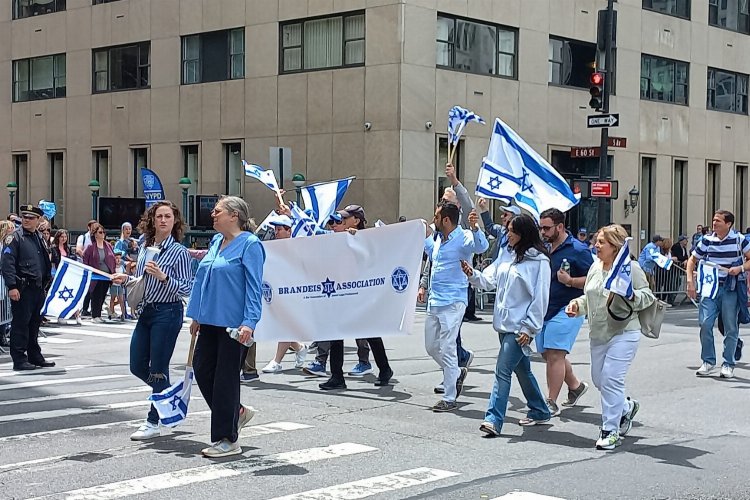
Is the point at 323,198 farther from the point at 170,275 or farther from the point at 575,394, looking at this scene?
the point at 170,275

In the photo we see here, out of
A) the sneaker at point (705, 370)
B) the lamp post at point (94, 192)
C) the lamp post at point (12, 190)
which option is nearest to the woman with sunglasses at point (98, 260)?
the sneaker at point (705, 370)

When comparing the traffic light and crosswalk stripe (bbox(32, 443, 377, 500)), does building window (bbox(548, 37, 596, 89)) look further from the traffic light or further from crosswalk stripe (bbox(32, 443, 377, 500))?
crosswalk stripe (bbox(32, 443, 377, 500))

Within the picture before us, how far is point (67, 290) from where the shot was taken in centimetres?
1089

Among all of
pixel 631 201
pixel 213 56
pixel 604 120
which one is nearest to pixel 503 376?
pixel 604 120

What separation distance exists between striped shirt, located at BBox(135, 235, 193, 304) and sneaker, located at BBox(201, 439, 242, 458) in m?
1.35

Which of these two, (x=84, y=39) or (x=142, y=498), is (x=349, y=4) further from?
(x=142, y=498)

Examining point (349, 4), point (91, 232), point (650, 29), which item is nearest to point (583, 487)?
point (91, 232)

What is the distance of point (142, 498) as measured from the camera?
20.8ft

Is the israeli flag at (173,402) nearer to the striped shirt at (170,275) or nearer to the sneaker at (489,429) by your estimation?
the striped shirt at (170,275)

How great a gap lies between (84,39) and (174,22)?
4742mm

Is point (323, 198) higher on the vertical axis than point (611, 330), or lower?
higher

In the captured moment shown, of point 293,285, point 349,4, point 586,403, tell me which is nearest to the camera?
point 586,403

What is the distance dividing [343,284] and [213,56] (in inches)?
909

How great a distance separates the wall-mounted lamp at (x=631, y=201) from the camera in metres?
34.8
